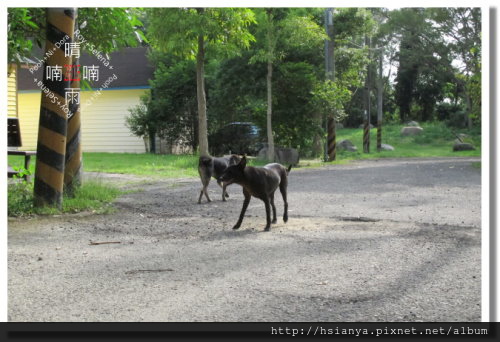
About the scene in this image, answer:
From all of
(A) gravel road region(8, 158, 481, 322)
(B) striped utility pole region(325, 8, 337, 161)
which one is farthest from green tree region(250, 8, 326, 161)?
(A) gravel road region(8, 158, 481, 322)

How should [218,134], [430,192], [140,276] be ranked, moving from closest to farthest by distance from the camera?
[140,276], [430,192], [218,134]

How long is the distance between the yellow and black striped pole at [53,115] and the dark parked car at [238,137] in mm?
13095

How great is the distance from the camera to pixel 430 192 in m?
9.82

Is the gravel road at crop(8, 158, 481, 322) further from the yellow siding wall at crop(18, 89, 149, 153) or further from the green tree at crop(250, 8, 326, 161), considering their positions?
the yellow siding wall at crop(18, 89, 149, 153)

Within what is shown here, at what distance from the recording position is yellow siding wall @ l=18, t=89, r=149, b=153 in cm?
2225

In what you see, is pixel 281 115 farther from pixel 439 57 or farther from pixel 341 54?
pixel 439 57

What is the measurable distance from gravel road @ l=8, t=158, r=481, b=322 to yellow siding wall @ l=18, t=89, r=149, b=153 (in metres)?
14.2

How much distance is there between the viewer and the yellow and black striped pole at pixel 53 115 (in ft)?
22.1

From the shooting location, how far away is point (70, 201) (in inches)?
293

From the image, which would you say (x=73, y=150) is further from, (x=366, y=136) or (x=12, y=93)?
(x=366, y=136)

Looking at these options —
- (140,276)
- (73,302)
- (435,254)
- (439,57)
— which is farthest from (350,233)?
(439,57)

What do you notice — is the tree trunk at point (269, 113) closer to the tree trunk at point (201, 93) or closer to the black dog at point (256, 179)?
the tree trunk at point (201, 93)

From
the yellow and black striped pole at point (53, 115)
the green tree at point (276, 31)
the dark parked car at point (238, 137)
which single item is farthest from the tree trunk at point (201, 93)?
the yellow and black striped pole at point (53, 115)

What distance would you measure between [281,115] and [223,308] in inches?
617
